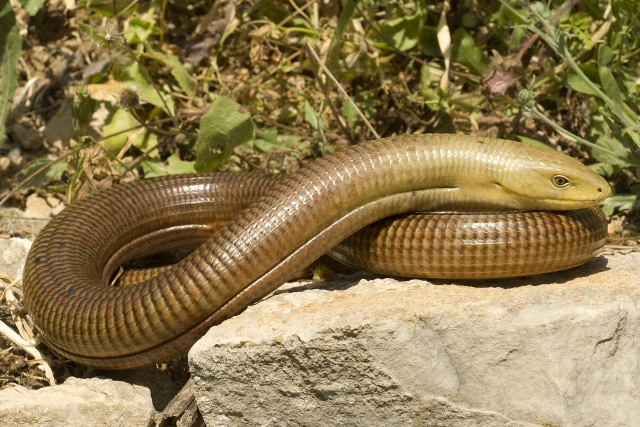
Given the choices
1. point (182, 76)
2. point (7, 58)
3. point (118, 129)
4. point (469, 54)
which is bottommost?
point (118, 129)

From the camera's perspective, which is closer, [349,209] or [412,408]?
[412,408]

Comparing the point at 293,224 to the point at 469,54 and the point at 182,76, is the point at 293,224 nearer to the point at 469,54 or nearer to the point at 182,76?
the point at 469,54

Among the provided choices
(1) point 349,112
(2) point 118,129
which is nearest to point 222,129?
(1) point 349,112

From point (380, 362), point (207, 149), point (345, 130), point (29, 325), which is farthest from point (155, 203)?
point (380, 362)

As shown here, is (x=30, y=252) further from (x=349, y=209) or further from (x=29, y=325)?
(x=349, y=209)

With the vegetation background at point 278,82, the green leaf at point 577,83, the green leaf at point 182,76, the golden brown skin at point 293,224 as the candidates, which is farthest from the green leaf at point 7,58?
the green leaf at point 577,83

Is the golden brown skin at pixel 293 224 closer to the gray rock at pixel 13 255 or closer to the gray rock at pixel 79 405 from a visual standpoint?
the gray rock at pixel 79 405
